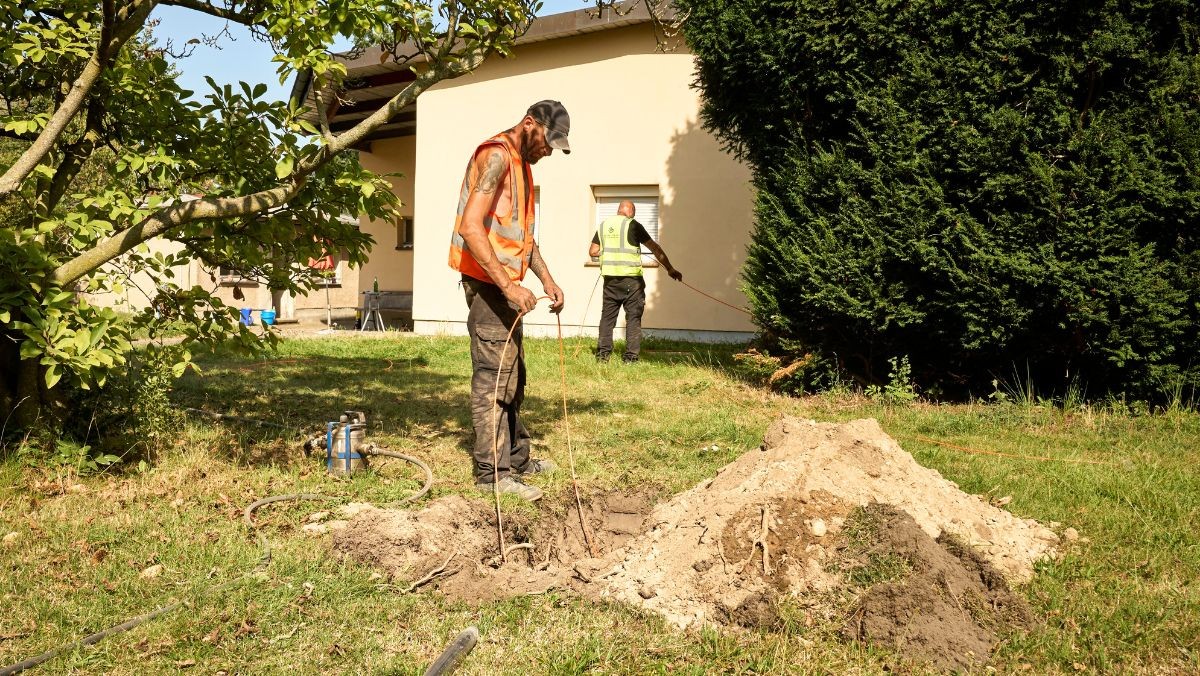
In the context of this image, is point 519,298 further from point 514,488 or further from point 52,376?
point 52,376

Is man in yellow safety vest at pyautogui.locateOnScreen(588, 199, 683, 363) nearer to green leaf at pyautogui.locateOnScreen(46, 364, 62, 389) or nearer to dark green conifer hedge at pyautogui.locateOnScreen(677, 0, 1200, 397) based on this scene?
dark green conifer hedge at pyautogui.locateOnScreen(677, 0, 1200, 397)

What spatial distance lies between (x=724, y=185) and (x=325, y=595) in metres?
10.3

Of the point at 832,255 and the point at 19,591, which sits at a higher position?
the point at 832,255

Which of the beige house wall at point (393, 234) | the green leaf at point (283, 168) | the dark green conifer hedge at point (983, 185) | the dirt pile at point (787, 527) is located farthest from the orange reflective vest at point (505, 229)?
the beige house wall at point (393, 234)

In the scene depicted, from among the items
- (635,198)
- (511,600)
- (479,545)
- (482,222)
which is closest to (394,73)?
(635,198)

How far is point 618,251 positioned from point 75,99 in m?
6.63

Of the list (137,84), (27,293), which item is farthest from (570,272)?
(27,293)

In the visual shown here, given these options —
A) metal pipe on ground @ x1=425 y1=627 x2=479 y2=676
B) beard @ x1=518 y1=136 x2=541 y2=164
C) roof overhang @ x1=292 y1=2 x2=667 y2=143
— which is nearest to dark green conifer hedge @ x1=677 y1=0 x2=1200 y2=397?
roof overhang @ x1=292 y1=2 x2=667 y2=143

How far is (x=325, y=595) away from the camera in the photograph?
11.2ft

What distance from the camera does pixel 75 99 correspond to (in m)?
4.36

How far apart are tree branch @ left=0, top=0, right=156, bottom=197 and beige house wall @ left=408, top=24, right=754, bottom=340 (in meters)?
8.94

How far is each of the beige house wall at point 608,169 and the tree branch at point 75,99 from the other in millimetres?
8942

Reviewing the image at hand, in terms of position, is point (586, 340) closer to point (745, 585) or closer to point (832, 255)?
point (832, 255)

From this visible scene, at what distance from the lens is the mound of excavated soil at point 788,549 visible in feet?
10.4
